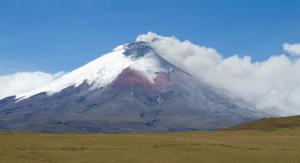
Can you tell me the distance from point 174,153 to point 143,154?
161 inches

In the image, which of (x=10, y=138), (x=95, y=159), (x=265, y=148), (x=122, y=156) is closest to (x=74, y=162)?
(x=95, y=159)

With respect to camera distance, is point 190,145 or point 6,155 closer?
point 6,155

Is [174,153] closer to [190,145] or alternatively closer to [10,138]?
[190,145]

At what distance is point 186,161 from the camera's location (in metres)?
54.2

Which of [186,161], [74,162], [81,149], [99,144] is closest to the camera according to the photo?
[74,162]

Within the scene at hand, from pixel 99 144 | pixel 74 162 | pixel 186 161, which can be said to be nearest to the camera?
pixel 74 162

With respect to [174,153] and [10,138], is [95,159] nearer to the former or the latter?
[174,153]

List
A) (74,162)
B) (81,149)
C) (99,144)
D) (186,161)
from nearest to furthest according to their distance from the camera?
(74,162), (186,161), (81,149), (99,144)

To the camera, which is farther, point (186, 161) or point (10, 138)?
point (10, 138)

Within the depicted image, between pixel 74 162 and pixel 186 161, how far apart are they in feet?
37.8

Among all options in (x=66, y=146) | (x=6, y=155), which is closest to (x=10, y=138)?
(x=66, y=146)

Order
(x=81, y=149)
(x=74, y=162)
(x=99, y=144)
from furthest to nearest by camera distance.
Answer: (x=99, y=144), (x=81, y=149), (x=74, y=162)

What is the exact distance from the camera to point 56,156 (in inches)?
2104

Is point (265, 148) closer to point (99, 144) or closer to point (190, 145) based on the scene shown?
point (190, 145)
